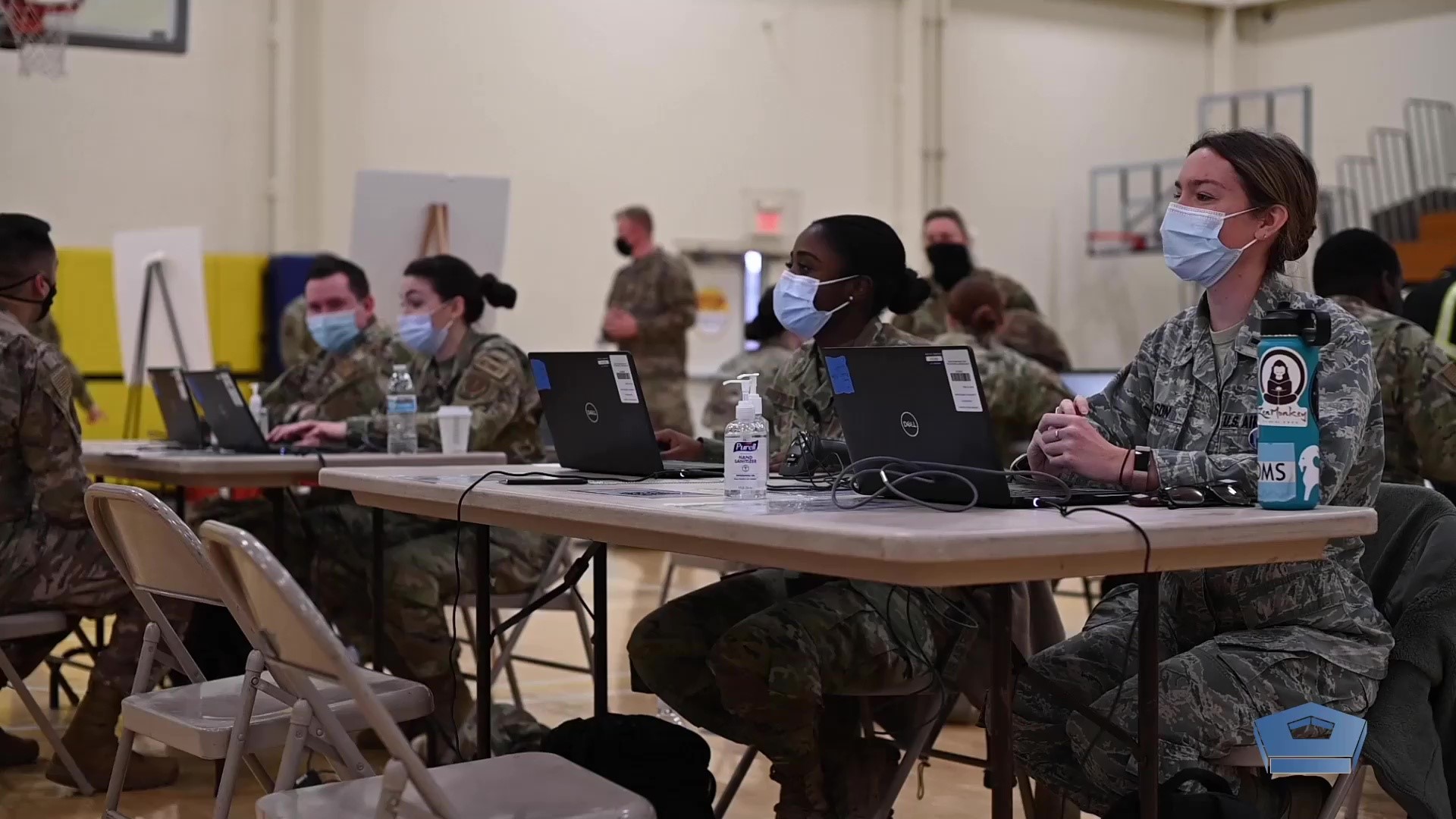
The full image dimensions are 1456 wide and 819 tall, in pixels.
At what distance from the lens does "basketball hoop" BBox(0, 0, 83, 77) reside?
20.5 feet

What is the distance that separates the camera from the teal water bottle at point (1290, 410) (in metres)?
2.01

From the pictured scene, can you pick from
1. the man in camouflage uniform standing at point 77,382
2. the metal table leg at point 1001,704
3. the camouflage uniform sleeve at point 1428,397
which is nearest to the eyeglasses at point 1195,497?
the metal table leg at point 1001,704

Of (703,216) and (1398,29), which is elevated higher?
(1398,29)

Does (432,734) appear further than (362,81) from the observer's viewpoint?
No

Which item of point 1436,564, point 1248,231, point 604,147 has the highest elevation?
point 604,147

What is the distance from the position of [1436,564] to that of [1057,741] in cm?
65

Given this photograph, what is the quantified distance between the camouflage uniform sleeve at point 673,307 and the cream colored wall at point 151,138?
91.3 inches

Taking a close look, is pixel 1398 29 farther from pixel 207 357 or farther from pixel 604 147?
pixel 207 357

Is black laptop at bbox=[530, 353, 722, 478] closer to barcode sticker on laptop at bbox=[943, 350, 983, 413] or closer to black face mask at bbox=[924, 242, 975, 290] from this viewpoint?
barcode sticker on laptop at bbox=[943, 350, 983, 413]

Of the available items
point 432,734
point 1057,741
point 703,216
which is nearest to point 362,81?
point 703,216

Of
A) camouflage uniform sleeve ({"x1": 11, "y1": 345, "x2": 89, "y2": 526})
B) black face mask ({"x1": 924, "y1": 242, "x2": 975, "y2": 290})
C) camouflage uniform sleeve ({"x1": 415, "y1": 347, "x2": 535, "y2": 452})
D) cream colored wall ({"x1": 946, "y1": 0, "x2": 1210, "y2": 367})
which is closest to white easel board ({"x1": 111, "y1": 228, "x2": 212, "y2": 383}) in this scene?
camouflage uniform sleeve ({"x1": 415, "y1": 347, "x2": 535, "y2": 452})

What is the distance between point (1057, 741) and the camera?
94.1 inches

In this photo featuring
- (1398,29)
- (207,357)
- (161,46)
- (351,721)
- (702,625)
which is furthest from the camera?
(1398,29)

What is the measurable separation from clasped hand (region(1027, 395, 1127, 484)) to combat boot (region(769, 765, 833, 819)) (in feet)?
2.36
